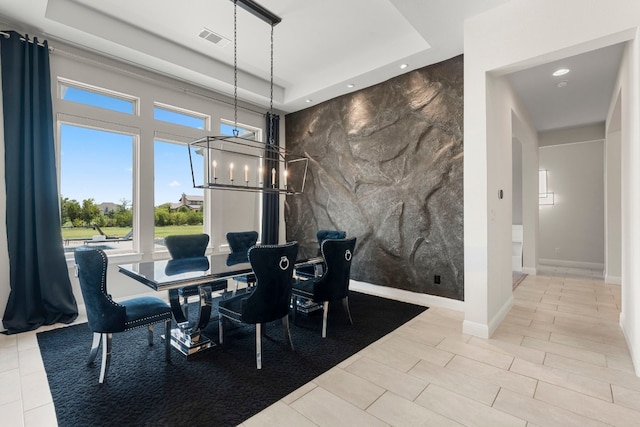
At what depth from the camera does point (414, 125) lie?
4.14 meters

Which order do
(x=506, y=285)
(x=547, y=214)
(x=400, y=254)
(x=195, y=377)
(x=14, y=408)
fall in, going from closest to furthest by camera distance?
(x=14, y=408) → (x=195, y=377) → (x=506, y=285) → (x=400, y=254) → (x=547, y=214)

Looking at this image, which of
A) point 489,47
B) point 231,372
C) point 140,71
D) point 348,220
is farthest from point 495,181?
point 140,71

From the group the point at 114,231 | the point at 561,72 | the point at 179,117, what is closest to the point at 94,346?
the point at 114,231

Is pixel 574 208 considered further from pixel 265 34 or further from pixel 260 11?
pixel 260 11

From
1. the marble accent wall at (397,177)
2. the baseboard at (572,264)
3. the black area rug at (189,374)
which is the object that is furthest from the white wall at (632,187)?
the baseboard at (572,264)

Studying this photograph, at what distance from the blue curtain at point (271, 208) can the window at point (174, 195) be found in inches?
44.1

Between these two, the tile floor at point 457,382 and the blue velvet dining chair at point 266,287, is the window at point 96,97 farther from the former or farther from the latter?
the blue velvet dining chair at point 266,287

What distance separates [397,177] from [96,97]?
13.9ft

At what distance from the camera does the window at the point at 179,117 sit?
442cm

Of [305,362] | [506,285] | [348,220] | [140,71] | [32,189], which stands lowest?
[305,362]

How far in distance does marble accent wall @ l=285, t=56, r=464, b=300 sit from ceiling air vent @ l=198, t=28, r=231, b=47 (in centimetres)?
204

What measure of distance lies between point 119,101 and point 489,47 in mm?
4605

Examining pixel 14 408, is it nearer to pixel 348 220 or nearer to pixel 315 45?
pixel 348 220

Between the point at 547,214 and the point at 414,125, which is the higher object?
the point at 414,125
